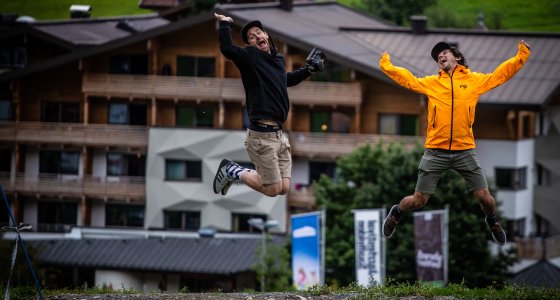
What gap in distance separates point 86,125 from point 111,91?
2570 mm

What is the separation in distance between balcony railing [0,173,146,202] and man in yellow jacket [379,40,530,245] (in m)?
59.3

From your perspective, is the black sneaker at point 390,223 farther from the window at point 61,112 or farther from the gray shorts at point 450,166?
the window at point 61,112

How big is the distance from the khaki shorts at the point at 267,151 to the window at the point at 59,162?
203 feet

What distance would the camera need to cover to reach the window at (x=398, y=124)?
78.1 metres

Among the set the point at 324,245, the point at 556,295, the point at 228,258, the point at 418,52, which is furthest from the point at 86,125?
the point at 556,295

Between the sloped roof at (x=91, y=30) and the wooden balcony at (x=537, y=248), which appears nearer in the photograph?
Answer: the wooden balcony at (x=537, y=248)

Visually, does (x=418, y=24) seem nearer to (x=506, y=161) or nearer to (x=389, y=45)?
(x=389, y=45)

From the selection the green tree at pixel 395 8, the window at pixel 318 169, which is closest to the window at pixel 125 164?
the window at pixel 318 169

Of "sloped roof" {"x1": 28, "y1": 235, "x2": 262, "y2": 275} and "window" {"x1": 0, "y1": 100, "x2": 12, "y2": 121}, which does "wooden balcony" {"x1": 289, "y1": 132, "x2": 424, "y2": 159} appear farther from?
"window" {"x1": 0, "y1": 100, "x2": 12, "y2": 121}

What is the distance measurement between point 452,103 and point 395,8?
9903cm

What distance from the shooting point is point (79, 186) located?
8312 centimetres

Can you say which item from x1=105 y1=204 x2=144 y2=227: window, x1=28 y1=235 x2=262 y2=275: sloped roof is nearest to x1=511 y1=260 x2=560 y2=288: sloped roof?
x1=28 y1=235 x2=262 y2=275: sloped roof

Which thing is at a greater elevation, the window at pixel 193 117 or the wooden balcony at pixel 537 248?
the window at pixel 193 117

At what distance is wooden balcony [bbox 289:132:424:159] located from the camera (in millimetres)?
77188
